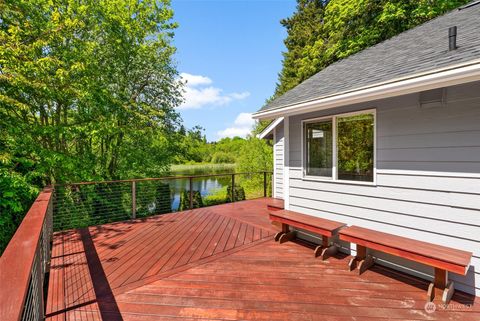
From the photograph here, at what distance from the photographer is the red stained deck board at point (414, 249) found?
7.34ft

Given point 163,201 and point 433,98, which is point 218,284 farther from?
point 163,201

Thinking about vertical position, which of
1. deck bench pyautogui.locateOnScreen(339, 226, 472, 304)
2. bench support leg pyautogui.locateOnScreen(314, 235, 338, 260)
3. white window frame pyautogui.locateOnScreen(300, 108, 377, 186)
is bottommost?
bench support leg pyautogui.locateOnScreen(314, 235, 338, 260)

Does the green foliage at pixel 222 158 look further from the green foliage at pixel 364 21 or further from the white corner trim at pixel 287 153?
the white corner trim at pixel 287 153

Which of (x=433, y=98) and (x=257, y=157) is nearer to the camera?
(x=433, y=98)

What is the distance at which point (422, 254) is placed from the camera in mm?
2410

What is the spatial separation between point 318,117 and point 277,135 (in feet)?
11.5

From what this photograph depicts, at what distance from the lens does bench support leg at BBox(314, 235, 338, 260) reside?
3.39 metres

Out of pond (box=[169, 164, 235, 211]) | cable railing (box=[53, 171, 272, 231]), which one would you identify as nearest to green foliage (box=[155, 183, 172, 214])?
cable railing (box=[53, 171, 272, 231])

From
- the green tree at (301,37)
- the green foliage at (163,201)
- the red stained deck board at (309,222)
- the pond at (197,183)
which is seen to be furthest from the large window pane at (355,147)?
the pond at (197,183)

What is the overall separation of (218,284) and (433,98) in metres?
3.11

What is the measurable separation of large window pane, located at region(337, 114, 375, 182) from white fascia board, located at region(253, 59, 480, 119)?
53 cm

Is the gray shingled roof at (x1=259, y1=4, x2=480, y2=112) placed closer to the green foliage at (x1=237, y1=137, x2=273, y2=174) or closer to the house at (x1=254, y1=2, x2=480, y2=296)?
the house at (x1=254, y1=2, x2=480, y2=296)

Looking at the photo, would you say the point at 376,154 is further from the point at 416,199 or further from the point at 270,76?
the point at 270,76

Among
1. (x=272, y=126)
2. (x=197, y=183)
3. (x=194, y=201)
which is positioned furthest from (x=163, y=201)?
(x=197, y=183)
